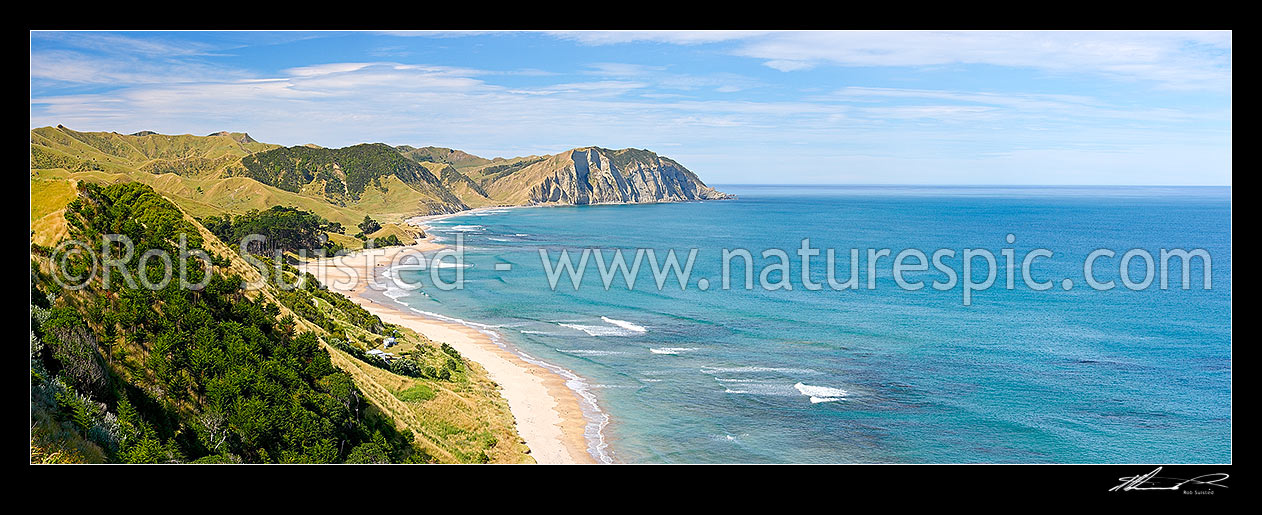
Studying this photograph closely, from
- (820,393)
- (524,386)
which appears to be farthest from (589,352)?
(820,393)

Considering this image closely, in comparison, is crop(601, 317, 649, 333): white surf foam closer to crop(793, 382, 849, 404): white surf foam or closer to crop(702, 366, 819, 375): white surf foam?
crop(702, 366, 819, 375): white surf foam

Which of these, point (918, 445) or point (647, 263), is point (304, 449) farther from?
point (647, 263)

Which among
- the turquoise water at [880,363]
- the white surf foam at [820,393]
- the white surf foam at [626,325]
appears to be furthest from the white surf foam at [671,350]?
the white surf foam at [820,393]
